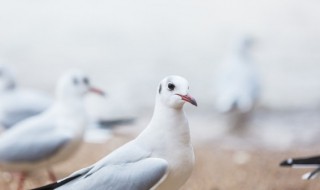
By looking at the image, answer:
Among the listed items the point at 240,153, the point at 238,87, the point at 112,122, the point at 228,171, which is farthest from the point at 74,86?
the point at 238,87

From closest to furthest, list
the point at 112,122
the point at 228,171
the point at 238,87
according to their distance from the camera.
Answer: the point at 228,171 < the point at 112,122 < the point at 238,87

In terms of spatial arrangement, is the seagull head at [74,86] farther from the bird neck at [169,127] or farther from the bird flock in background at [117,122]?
the bird neck at [169,127]

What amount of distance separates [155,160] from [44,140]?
1.33 metres

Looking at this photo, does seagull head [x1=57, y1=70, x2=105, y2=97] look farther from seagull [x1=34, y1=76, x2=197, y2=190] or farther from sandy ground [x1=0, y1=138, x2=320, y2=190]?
seagull [x1=34, y1=76, x2=197, y2=190]

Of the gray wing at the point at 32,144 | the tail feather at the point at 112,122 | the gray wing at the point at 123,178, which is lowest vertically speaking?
the gray wing at the point at 123,178

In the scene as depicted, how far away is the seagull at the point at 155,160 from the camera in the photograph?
2.79m

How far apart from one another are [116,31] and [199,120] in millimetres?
3463

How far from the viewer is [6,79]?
19.2 ft

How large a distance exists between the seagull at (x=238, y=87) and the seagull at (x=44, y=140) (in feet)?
7.25

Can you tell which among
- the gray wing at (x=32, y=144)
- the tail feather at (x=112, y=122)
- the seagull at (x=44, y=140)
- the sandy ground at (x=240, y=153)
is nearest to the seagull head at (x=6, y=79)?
the sandy ground at (x=240, y=153)

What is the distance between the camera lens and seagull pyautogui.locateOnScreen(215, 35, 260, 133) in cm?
625

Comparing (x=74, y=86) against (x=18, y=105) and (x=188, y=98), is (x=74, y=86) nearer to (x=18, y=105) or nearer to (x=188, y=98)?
(x=18, y=105)

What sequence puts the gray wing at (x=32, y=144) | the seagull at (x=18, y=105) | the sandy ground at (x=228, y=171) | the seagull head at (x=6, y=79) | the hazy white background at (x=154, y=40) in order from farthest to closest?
the hazy white background at (x=154, y=40) → the seagull head at (x=6, y=79) → the seagull at (x=18, y=105) → the sandy ground at (x=228, y=171) → the gray wing at (x=32, y=144)

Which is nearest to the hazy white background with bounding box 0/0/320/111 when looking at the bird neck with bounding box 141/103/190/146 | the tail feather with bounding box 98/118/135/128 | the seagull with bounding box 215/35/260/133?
the seagull with bounding box 215/35/260/133
